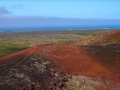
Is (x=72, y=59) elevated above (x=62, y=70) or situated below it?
above

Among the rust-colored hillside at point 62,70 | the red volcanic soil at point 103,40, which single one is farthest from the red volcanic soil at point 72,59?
the red volcanic soil at point 103,40

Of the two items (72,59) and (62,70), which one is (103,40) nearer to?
(72,59)

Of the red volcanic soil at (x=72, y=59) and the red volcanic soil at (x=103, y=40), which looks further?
the red volcanic soil at (x=103, y=40)

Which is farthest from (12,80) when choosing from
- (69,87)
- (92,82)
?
(92,82)

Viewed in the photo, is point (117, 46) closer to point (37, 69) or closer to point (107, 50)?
point (107, 50)

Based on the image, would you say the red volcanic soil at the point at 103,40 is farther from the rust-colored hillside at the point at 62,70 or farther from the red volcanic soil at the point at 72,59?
the red volcanic soil at the point at 72,59

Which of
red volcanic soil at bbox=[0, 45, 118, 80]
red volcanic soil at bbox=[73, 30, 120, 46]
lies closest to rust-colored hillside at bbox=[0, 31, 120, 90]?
red volcanic soil at bbox=[0, 45, 118, 80]

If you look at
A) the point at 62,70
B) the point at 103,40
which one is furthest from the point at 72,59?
the point at 103,40

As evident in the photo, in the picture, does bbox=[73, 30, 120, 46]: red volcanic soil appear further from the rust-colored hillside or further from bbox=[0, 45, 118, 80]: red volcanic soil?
bbox=[0, 45, 118, 80]: red volcanic soil
